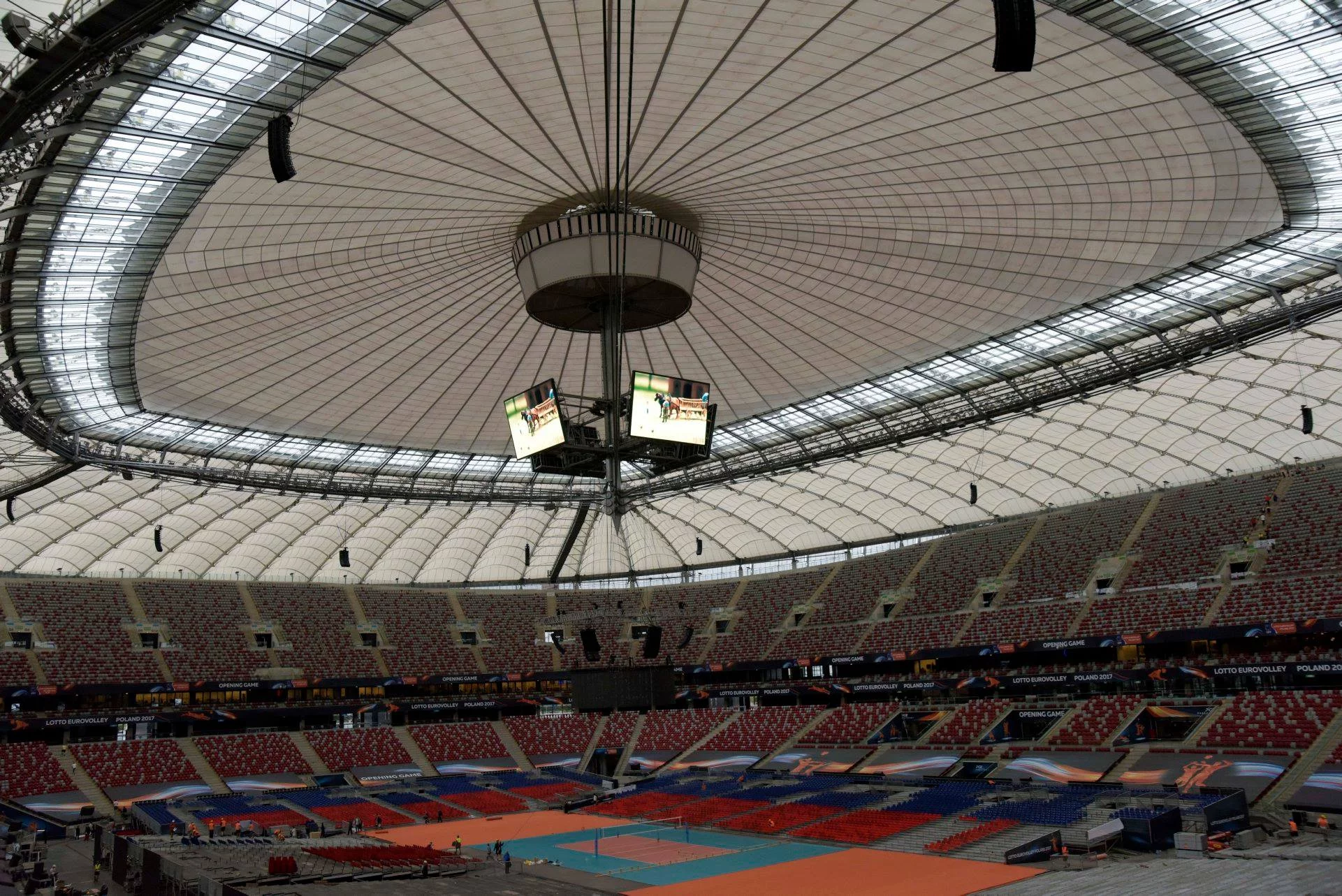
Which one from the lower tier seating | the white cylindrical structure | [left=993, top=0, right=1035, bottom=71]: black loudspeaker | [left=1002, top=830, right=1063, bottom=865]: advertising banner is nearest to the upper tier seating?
the lower tier seating

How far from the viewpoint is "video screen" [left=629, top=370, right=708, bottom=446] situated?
43.3 metres

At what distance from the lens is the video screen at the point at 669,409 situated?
43281 mm

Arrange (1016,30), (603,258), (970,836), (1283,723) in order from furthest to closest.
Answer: (1283,723) → (970,836) → (603,258) → (1016,30)

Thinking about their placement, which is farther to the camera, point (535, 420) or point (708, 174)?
point (535, 420)

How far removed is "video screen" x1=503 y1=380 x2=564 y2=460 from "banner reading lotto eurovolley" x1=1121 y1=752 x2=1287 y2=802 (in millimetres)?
31901

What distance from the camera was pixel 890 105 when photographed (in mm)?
31750

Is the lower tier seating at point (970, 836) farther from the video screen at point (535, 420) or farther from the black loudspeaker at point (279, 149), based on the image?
the black loudspeaker at point (279, 149)

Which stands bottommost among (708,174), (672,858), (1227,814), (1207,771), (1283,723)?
(672,858)

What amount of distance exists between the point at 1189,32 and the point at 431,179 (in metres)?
24.2

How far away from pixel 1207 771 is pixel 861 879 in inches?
744

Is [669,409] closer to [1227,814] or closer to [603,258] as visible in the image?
[603,258]

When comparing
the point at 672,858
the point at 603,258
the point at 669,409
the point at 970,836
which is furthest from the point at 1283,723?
the point at 603,258

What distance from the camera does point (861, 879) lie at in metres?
38.7

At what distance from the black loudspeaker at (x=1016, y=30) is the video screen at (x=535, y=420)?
2983cm
